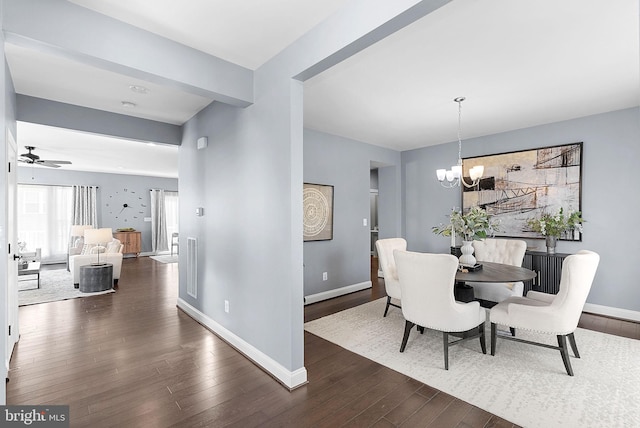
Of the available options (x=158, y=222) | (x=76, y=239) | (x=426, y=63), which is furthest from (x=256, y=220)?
(x=158, y=222)

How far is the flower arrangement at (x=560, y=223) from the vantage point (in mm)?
3994

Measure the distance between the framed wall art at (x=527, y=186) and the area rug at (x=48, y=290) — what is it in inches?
258

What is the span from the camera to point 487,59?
99.3 inches

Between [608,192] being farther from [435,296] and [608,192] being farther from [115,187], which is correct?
[115,187]

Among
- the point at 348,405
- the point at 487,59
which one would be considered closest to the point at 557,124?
the point at 487,59

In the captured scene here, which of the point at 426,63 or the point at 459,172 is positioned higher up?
the point at 426,63

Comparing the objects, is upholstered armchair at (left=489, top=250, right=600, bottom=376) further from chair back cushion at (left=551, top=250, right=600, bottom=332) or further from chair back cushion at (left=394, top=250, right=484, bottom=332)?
chair back cushion at (left=394, top=250, right=484, bottom=332)

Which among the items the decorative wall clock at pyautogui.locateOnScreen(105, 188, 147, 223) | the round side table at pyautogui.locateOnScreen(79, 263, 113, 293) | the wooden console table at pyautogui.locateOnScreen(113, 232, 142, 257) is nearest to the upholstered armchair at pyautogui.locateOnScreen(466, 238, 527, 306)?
the round side table at pyautogui.locateOnScreen(79, 263, 113, 293)

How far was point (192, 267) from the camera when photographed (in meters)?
3.96

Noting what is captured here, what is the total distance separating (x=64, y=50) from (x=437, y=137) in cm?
472

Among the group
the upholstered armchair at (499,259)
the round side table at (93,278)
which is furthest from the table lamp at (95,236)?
the upholstered armchair at (499,259)

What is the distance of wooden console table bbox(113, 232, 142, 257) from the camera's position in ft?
29.5

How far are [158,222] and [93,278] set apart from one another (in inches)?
205

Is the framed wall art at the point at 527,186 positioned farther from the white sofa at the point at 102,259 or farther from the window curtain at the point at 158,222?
the window curtain at the point at 158,222
